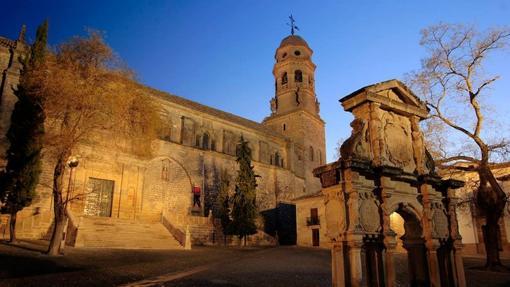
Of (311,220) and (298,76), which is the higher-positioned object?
(298,76)

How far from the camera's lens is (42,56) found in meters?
17.0

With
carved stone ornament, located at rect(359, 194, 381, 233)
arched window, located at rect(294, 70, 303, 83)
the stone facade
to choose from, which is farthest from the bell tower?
carved stone ornament, located at rect(359, 194, 381, 233)

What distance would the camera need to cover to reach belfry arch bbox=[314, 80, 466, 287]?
7.15 m

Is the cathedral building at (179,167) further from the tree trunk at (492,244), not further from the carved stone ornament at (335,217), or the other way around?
the tree trunk at (492,244)

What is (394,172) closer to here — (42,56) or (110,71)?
(110,71)

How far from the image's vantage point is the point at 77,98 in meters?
14.6

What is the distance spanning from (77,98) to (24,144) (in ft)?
16.4

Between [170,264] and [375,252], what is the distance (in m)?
8.57

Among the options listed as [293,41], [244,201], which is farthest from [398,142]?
[293,41]

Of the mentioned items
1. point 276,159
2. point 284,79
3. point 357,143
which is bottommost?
point 357,143

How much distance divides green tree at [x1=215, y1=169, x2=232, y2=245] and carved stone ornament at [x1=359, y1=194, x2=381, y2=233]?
67.9 ft

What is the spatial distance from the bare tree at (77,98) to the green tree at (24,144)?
0.91 meters

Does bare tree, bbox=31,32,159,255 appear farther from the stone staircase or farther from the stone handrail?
the stone handrail

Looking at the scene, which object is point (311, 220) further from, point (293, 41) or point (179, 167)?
point (293, 41)
